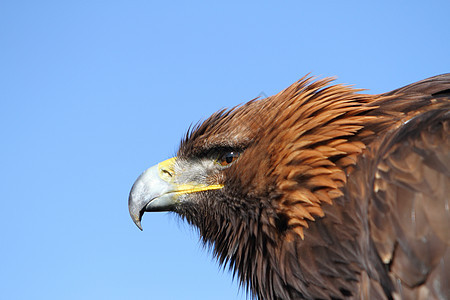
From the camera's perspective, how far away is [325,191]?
3.13 meters

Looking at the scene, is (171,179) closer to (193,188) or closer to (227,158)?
(193,188)

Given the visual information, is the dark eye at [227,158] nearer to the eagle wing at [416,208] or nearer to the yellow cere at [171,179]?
the yellow cere at [171,179]

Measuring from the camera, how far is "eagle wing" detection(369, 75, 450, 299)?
2.66m

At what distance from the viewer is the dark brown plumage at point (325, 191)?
2744 mm

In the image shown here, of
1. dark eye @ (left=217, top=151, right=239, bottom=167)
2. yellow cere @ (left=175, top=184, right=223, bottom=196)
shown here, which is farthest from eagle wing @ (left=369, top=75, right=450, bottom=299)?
yellow cere @ (left=175, top=184, right=223, bottom=196)

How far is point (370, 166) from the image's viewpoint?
3.00m

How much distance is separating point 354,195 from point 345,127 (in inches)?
17.1

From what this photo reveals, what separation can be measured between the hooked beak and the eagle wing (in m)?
1.25

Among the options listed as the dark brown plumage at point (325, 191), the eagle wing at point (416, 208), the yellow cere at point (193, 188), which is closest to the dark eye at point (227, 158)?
the dark brown plumage at point (325, 191)

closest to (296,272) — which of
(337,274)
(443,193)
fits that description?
(337,274)

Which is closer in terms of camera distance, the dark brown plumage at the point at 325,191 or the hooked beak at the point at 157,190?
the dark brown plumage at the point at 325,191

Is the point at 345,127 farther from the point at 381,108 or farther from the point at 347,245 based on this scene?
the point at 347,245

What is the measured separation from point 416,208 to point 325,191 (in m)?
0.55

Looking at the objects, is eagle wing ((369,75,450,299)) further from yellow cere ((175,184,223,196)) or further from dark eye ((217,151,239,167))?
yellow cere ((175,184,223,196))
